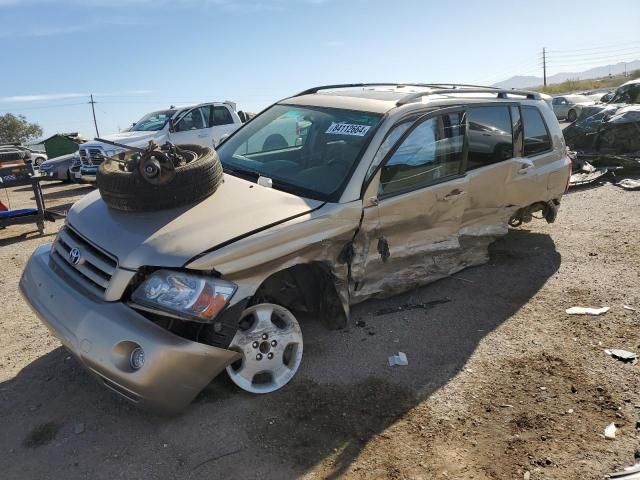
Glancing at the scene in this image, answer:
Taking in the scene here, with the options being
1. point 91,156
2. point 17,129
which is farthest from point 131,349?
point 17,129

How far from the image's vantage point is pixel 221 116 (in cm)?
1273

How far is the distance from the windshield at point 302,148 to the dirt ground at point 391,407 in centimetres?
121

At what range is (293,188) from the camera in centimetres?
371

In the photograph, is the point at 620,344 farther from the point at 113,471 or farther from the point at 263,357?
the point at 113,471

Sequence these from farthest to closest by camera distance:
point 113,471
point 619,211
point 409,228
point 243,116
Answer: point 243,116 < point 619,211 < point 409,228 < point 113,471

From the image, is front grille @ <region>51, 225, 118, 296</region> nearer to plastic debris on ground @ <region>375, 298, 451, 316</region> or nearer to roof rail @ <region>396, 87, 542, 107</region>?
plastic debris on ground @ <region>375, 298, 451, 316</region>

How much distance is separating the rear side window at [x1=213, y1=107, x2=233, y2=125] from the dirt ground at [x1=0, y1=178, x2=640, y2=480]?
867 centimetres

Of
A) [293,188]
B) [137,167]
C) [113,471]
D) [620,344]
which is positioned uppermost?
[137,167]

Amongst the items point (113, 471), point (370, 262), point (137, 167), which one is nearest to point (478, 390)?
point (370, 262)

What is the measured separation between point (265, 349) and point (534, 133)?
12.8 ft

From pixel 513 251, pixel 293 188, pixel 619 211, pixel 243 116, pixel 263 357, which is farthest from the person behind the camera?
pixel 243 116

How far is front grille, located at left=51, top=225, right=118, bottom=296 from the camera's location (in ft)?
9.75

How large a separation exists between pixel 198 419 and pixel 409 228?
82.8 inches

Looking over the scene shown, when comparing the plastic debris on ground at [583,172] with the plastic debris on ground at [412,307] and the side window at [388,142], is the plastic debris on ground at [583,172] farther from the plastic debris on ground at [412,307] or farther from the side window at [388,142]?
the side window at [388,142]
